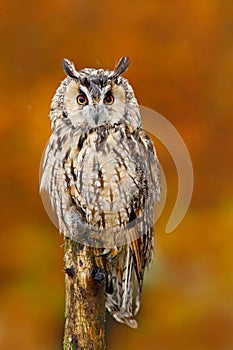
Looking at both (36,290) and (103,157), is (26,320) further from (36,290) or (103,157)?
(103,157)

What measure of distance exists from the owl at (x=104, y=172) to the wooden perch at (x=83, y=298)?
0.08 m

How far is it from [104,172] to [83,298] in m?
0.43

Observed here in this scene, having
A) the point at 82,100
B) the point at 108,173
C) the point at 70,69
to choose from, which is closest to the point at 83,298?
the point at 108,173

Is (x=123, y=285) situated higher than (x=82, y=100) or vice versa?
(x=82, y=100)

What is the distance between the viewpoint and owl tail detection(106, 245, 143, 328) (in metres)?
2.85

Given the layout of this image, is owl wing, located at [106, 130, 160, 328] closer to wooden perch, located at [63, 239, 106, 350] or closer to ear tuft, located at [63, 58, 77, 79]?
wooden perch, located at [63, 239, 106, 350]

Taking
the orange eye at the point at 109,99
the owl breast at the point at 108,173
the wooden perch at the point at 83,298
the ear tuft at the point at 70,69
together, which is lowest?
the wooden perch at the point at 83,298

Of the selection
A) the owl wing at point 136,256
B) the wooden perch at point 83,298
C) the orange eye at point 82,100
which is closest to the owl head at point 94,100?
the orange eye at point 82,100

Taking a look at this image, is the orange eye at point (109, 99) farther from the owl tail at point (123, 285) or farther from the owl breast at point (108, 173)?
the owl tail at point (123, 285)

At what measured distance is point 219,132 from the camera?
15.4 feet

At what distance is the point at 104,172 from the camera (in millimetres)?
2678

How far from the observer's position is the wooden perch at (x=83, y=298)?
2.58 meters

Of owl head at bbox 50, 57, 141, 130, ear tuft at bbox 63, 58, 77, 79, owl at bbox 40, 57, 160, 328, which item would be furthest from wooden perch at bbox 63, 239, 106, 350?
ear tuft at bbox 63, 58, 77, 79

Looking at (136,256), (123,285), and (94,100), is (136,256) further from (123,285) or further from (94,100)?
(94,100)
